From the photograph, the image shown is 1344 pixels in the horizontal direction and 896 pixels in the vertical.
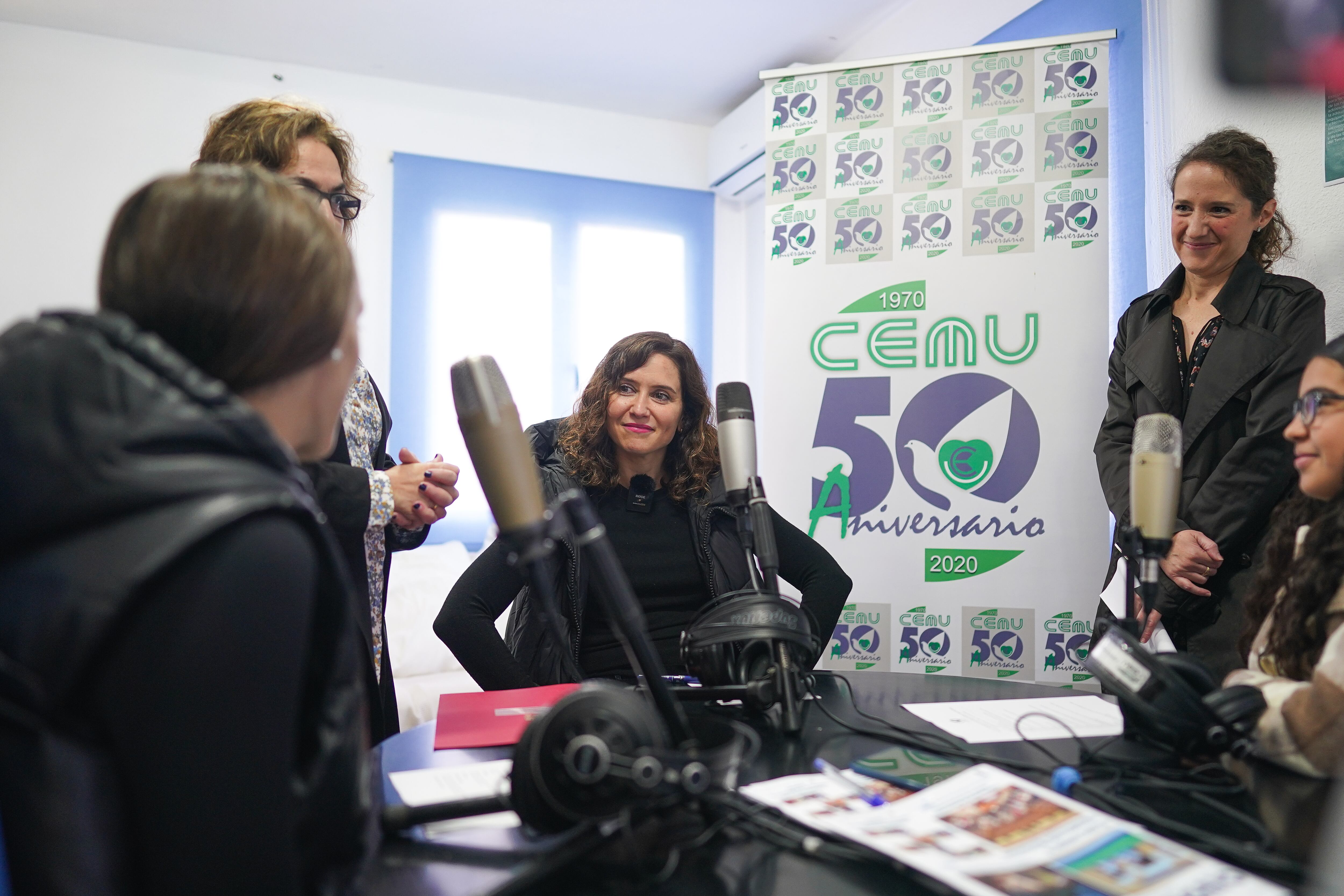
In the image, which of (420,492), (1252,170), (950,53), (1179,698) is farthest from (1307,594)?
(950,53)

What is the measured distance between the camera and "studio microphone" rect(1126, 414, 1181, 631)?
1142 millimetres

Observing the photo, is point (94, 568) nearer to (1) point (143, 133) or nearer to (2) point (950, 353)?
(2) point (950, 353)

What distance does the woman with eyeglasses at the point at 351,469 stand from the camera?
1430mm

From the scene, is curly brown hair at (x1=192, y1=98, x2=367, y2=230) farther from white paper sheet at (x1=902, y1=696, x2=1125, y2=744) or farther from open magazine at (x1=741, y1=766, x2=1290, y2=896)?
white paper sheet at (x1=902, y1=696, x2=1125, y2=744)

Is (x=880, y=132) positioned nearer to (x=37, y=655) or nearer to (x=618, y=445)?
(x=618, y=445)

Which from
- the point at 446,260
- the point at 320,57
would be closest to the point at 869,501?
the point at 446,260

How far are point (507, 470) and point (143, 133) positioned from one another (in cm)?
447

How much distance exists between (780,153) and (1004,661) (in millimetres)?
1835

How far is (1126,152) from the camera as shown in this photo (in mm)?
2980

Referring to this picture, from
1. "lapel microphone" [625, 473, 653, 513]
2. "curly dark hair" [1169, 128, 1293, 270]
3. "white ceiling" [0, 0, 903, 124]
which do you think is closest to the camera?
"curly dark hair" [1169, 128, 1293, 270]

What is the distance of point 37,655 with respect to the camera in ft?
1.89

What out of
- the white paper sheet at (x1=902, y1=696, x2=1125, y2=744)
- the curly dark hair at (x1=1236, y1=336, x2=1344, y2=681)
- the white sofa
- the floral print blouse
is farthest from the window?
the curly dark hair at (x1=1236, y1=336, x2=1344, y2=681)

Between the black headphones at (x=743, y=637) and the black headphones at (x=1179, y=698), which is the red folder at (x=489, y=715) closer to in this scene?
the black headphones at (x=743, y=637)

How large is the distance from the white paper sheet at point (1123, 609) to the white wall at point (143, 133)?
3.72 meters
